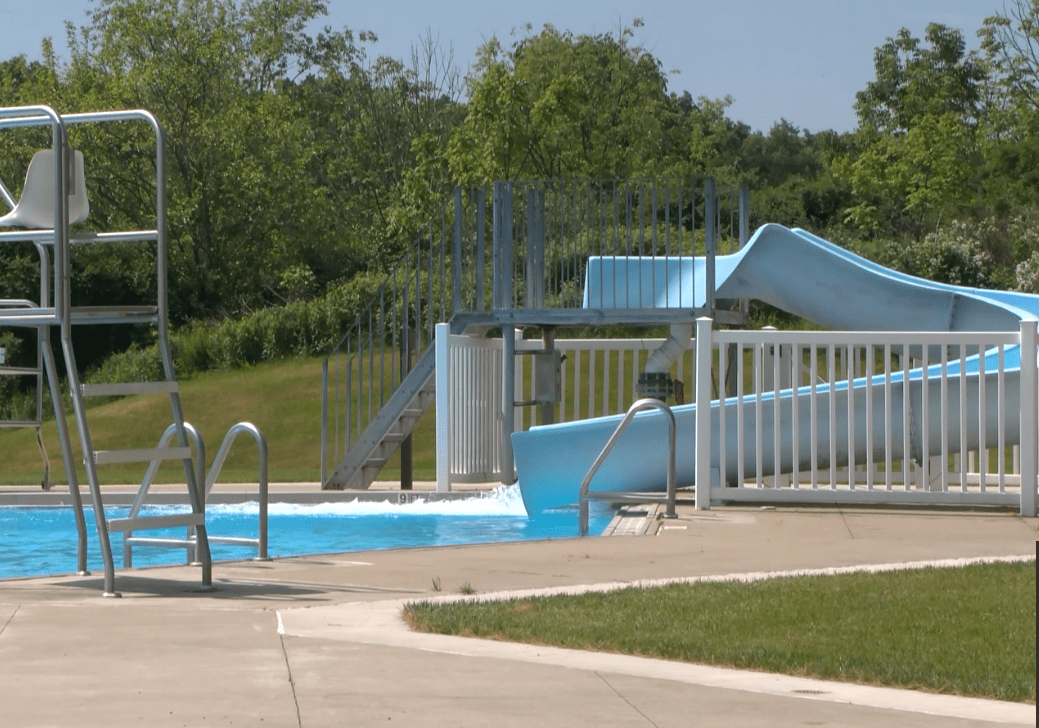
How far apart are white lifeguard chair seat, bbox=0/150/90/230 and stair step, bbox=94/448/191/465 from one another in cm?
120

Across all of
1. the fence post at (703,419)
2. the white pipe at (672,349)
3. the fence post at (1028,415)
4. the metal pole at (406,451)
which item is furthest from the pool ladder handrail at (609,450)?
the metal pole at (406,451)

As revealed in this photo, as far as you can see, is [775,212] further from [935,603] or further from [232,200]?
[935,603]

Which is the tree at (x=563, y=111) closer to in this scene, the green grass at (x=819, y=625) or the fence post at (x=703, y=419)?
the fence post at (x=703, y=419)

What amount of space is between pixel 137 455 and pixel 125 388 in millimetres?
323

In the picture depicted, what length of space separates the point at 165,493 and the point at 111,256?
2190cm

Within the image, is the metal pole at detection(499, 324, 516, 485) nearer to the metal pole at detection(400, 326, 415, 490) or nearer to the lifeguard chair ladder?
the metal pole at detection(400, 326, 415, 490)

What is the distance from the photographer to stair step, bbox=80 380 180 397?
6.79m

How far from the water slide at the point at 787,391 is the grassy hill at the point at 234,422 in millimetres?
6547

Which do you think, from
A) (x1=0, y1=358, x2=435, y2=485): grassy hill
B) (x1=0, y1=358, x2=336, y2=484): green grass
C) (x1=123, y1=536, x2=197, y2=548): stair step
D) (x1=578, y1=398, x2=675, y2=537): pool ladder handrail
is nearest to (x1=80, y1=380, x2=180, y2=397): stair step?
(x1=123, y1=536, x2=197, y2=548): stair step

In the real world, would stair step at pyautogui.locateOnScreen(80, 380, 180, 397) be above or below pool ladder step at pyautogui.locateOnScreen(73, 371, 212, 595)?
above

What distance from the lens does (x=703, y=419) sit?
11516 mm

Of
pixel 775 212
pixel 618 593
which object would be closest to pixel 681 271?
pixel 618 593

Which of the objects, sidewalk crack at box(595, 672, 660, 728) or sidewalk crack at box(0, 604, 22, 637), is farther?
sidewalk crack at box(0, 604, 22, 637)

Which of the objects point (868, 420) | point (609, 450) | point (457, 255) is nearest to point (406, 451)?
point (457, 255)
